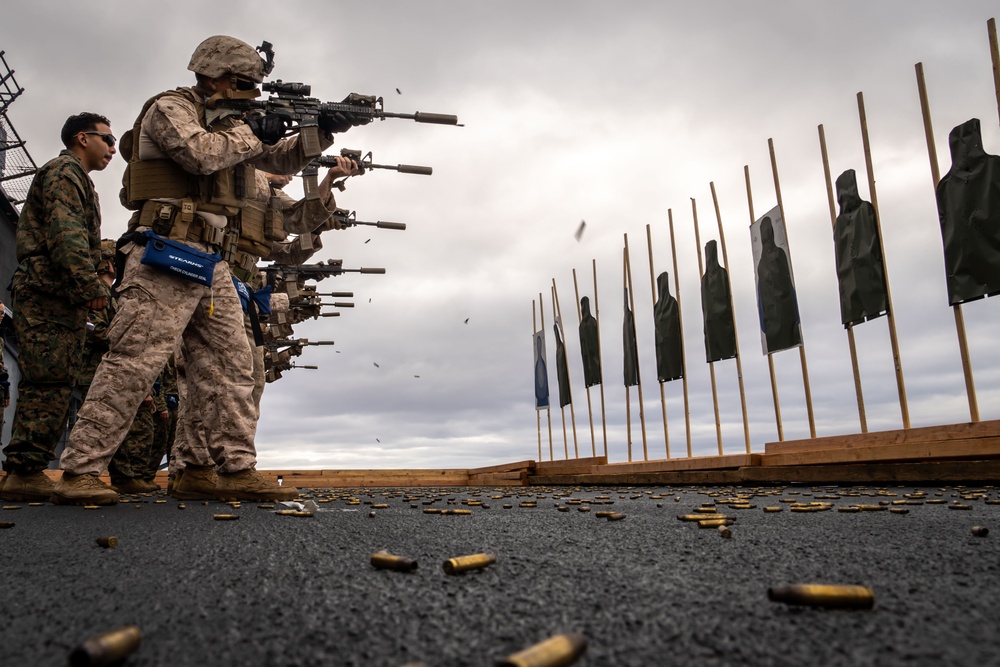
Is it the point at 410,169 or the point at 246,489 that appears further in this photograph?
the point at 410,169

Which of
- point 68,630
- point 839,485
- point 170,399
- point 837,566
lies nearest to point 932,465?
point 839,485

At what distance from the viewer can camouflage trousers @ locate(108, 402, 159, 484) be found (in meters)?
6.96

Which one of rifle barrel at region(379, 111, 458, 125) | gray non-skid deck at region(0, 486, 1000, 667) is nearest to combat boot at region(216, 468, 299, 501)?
gray non-skid deck at region(0, 486, 1000, 667)

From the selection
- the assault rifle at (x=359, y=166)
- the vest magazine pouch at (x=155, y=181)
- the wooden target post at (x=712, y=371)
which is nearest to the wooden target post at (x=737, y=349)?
the wooden target post at (x=712, y=371)

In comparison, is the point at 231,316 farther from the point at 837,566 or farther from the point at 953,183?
the point at 953,183

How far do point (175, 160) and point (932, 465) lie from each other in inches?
280

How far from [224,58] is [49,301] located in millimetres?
2375

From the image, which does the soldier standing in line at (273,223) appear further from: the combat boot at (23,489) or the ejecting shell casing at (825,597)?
the ejecting shell casing at (825,597)

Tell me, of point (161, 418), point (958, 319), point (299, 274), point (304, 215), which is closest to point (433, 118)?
point (304, 215)

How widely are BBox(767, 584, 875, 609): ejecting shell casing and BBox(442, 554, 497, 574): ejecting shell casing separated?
82cm

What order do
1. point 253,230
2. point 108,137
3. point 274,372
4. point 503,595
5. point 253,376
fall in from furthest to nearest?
point 274,372, point 253,376, point 108,137, point 253,230, point 503,595

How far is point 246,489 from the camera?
14.8 ft

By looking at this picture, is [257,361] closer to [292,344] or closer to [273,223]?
[273,223]

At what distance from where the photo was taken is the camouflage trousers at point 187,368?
4113 millimetres
